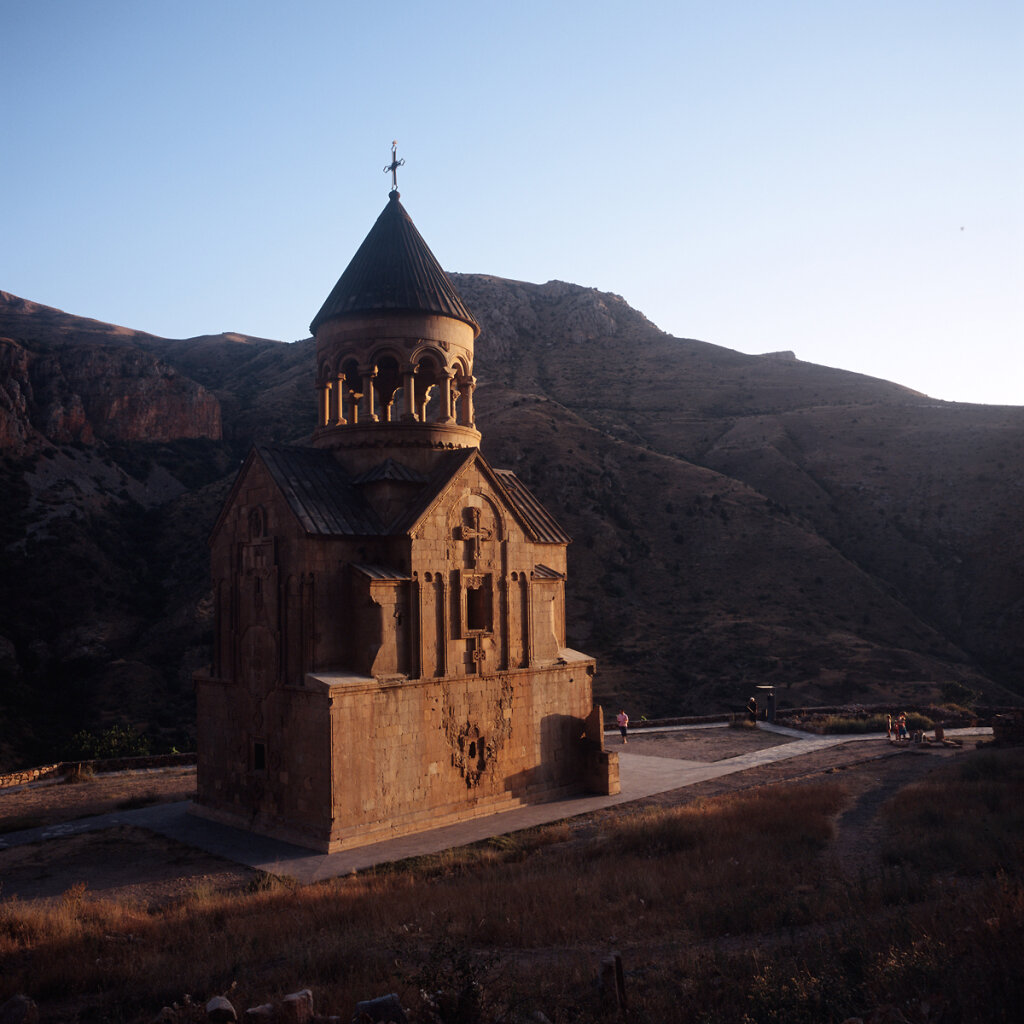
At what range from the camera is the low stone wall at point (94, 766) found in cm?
1907

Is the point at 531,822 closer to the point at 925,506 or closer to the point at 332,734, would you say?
the point at 332,734

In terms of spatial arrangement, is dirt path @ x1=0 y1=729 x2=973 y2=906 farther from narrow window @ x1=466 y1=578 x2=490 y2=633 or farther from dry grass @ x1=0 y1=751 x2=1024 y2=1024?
narrow window @ x1=466 y1=578 x2=490 y2=633

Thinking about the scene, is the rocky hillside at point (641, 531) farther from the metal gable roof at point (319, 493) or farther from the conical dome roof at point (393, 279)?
the conical dome roof at point (393, 279)

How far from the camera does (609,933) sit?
7.98 metres

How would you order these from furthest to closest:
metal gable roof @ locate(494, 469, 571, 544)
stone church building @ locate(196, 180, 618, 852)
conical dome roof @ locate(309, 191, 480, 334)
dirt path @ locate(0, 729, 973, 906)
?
metal gable roof @ locate(494, 469, 571, 544) < conical dome roof @ locate(309, 191, 480, 334) < stone church building @ locate(196, 180, 618, 852) < dirt path @ locate(0, 729, 973, 906)

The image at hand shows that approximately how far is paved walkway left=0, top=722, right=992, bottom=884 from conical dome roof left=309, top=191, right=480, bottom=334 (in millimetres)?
9966

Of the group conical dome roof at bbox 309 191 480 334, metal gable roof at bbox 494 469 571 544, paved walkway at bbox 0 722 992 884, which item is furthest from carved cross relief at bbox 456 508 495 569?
paved walkway at bbox 0 722 992 884

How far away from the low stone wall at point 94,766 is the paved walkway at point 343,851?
485 centimetres

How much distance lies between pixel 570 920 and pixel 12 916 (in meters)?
5.97

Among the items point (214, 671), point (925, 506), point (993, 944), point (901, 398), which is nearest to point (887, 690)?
point (925, 506)

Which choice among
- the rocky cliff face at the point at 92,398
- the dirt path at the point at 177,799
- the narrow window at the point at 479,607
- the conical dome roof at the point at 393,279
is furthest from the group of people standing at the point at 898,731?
the rocky cliff face at the point at 92,398

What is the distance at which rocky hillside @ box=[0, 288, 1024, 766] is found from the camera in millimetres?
35250

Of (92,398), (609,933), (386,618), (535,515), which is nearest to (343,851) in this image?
(386,618)

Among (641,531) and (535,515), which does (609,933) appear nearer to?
(535,515)
